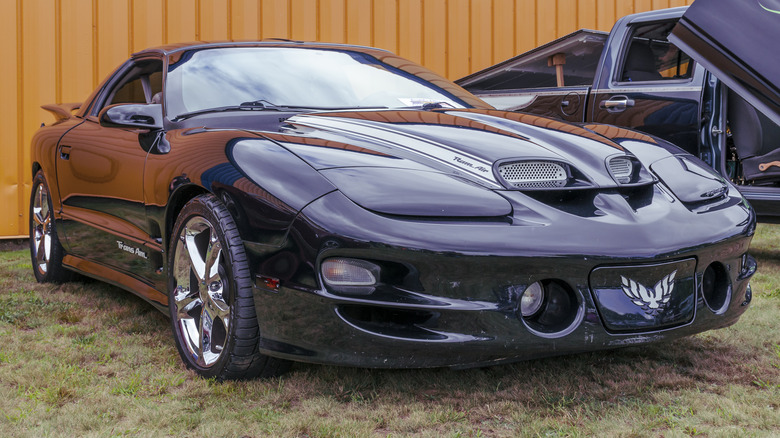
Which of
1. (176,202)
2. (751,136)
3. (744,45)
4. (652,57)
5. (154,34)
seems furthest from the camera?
(154,34)

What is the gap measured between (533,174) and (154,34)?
4.58 metres

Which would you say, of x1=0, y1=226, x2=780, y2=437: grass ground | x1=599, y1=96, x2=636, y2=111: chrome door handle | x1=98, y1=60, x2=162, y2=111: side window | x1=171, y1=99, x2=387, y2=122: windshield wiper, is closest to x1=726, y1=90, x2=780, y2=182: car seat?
x1=599, y1=96, x2=636, y2=111: chrome door handle

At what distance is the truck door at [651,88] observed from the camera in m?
5.04

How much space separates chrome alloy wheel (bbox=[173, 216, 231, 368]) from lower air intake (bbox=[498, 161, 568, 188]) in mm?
944

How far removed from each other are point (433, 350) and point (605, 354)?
100cm

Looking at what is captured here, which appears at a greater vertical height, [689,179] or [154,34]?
[154,34]

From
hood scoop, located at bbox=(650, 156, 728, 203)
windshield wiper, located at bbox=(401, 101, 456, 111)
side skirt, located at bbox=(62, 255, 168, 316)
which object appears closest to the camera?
hood scoop, located at bbox=(650, 156, 728, 203)

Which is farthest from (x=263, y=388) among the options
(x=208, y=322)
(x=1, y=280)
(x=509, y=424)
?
(x=1, y=280)

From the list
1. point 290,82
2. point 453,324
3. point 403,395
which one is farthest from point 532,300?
point 290,82

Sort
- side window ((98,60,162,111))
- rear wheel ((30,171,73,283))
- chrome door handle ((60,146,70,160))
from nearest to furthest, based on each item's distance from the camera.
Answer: side window ((98,60,162,111)) → chrome door handle ((60,146,70,160)) → rear wheel ((30,171,73,283))

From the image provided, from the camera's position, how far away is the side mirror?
3.24 m

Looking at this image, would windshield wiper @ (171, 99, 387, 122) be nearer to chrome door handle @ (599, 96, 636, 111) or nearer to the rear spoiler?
the rear spoiler

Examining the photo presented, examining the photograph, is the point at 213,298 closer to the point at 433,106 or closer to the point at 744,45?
the point at 433,106

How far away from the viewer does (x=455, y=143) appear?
2.66 metres
